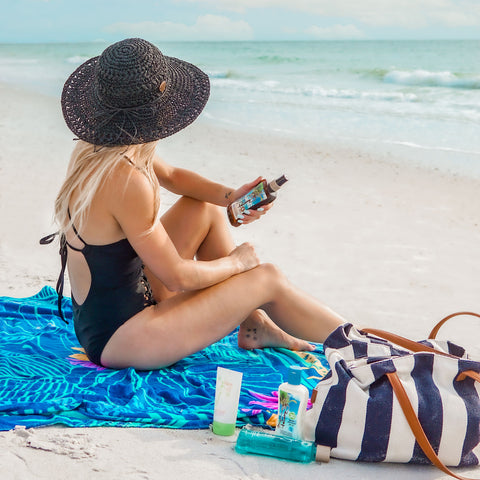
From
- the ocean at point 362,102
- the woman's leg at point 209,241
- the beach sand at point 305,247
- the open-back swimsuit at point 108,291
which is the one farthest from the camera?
the ocean at point 362,102

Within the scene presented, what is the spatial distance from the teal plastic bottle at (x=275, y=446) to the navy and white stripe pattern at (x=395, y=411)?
56mm

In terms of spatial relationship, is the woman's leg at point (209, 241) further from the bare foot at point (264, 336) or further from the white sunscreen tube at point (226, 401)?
the white sunscreen tube at point (226, 401)

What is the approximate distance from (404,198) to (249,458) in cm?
479

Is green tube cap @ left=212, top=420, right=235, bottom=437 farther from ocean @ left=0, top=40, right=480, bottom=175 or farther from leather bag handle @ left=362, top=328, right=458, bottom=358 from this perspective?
ocean @ left=0, top=40, right=480, bottom=175

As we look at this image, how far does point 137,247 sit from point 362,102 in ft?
42.2

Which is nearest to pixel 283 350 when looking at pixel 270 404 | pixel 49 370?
pixel 270 404

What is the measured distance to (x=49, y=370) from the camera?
2.93 metres

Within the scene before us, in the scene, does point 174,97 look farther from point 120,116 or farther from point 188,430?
point 188,430

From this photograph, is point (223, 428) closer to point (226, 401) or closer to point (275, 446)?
point (226, 401)

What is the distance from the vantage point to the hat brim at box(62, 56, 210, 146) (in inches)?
102

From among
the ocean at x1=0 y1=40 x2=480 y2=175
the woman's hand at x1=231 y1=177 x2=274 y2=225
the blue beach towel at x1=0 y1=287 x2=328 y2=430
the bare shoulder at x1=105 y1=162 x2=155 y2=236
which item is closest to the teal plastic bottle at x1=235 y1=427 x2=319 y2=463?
the blue beach towel at x1=0 y1=287 x2=328 y2=430

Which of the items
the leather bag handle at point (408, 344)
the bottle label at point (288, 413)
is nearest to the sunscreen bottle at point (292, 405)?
the bottle label at point (288, 413)

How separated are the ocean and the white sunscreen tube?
6252mm

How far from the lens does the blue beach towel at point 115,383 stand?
2.54 metres
